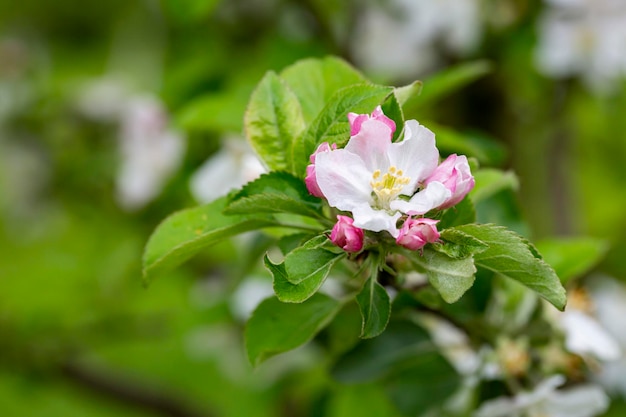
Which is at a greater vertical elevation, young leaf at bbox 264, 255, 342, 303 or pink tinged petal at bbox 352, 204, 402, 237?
pink tinged petal at bbox 352, 204, 402, 237

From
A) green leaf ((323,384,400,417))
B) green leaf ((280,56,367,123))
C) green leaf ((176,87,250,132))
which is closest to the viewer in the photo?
green leaf ((280,56,367,123))

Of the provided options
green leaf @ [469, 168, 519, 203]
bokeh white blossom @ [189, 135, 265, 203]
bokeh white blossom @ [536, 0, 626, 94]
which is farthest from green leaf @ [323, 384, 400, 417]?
bokeh white blossom @ [536, 0, 626, 94]

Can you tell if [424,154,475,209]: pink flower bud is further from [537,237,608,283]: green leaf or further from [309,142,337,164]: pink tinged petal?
[537,237,608,283]: green leaf

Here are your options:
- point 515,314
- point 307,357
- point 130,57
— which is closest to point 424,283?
point 515,314

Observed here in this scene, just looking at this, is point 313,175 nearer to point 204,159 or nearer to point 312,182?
point 312,182

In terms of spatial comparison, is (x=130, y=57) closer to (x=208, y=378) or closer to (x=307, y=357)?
(x=208, y=378)

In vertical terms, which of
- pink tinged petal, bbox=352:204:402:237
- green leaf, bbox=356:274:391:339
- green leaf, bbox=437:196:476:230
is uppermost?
pink tinged petal, bbox=352:204:402:237

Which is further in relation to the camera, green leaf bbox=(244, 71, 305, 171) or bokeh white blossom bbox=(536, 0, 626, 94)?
bokeh white blossom bbox=(536, 0, 626, 94)

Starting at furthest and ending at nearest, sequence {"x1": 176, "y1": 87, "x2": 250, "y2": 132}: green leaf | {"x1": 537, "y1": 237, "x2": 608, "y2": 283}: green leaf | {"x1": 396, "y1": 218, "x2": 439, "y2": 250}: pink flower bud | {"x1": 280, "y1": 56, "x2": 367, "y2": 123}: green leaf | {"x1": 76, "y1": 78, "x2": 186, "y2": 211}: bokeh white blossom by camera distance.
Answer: {"x1": 76, "y1": 78, "x2": 186, "y2": 211}: bokeh white blossom, {"x1": 176, "y1": 87, "x2": 250, "y2": 132}: green leaf, {"x1": 537, "y1": 237, "x2": 608, "y2": 283}: green leaf, {"x1": 280, "y1": 56, "x2": 367, "y2": 123}: green leaf, {"x1": 396, "y1": 218, "x2": 439, "y2": 250}: pink flower bud
